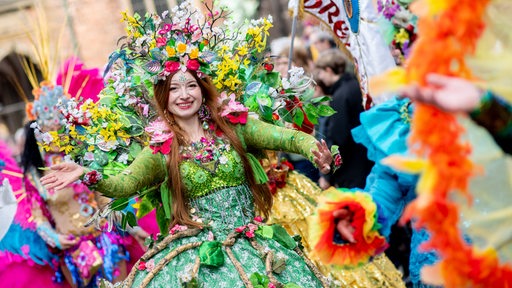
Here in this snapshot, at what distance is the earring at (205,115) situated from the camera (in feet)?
14.9

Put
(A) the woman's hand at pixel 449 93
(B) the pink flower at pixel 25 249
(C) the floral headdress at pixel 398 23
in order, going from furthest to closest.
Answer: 1. (B) the pink flower at pixel 25 249
2. (C) the floral headdress at pixel 398 23
3. (A) the woman's hand at pixel 449 93

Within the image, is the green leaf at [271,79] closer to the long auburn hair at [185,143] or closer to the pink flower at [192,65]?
the long auburn hair at [185,143]

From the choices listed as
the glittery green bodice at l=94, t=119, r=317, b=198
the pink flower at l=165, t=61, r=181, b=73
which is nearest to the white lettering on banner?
the glittery green bodice at l=94, t=119, r=317, b=198

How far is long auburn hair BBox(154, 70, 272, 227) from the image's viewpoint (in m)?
4.33

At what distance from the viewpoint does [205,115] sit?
15.0ft

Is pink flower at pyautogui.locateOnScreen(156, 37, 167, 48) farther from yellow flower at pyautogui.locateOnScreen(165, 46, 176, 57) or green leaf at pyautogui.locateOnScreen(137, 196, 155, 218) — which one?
green leaf at pyautogui.locateOnScreen(137, 196, 155, 218)

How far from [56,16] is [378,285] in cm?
1631

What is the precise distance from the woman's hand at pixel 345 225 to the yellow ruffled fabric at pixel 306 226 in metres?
2.31

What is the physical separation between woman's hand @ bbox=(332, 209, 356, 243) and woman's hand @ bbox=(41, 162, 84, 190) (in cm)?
138

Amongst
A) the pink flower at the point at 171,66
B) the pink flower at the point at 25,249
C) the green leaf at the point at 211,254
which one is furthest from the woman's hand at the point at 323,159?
the pink flower at the point at 25,249

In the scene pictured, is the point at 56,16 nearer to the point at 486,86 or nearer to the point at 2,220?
the point at 2,220

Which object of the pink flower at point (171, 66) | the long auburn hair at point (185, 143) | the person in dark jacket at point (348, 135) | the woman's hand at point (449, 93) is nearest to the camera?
the woman's hand at point (449, 93)

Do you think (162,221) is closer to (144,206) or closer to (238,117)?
(144,206)

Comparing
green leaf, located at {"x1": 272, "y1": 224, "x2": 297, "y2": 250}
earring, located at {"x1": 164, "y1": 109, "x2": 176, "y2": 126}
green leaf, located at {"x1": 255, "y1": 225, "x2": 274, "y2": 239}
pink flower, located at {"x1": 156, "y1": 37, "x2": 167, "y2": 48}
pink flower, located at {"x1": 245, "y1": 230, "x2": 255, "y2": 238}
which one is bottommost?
green leaf, located at {"x1": 272, "y1": 224, "x2": 297, "y2": 250}
